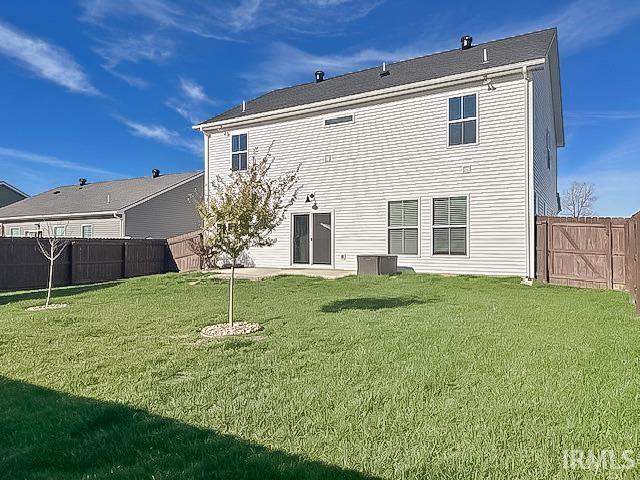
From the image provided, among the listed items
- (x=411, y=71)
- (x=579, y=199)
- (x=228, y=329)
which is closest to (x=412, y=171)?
(x=411, y=71)

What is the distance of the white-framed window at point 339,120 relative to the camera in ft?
49.1

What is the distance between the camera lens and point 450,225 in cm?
1304

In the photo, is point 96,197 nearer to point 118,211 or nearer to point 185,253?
point 118,211

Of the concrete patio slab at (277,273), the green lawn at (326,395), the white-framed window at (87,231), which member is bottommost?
the green lawn at (326,395)

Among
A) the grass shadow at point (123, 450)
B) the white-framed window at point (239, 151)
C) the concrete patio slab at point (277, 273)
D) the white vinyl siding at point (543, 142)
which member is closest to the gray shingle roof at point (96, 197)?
the white-framed window at point (239, 151)

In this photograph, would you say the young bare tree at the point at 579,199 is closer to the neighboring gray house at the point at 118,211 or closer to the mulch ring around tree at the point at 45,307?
the neighboring gray house at the point at 118,211

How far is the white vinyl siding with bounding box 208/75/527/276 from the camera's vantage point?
12203 millimetres

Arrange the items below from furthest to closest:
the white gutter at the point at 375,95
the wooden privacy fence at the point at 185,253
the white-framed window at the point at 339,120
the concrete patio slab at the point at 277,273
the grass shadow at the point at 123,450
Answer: the wooden privacy fence at the point at 185,253
the white-framed window at the point at 339,120
the concrete patio slab at the point at 277,273
the white gutter at the point at 375,95
the grass shadow at the point at 123,450

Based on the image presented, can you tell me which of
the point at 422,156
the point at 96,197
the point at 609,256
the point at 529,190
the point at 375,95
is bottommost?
the point at 609,256

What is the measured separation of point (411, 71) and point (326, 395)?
14038 millimetres

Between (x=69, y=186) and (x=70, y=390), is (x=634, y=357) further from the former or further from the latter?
(x=69, y=186)

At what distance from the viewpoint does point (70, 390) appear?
13.7 feet

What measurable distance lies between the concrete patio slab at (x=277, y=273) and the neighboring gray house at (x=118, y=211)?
7.39m

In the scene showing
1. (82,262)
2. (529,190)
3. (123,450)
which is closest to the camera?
(123,450)
